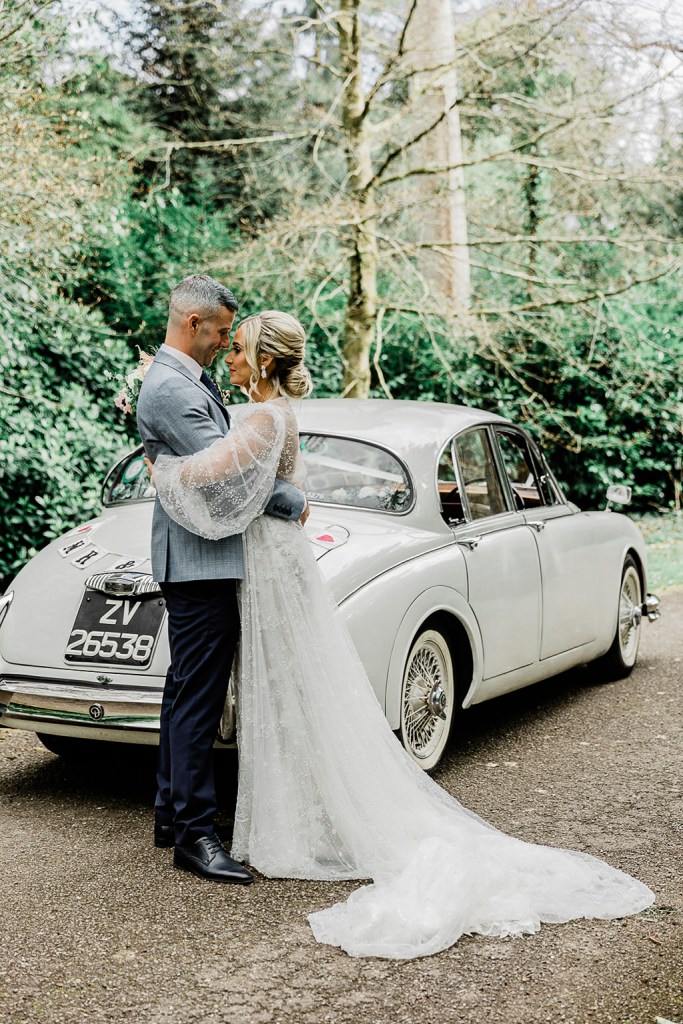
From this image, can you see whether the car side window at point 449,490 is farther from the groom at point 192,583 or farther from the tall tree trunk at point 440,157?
the tall tree trunk at point 440,157

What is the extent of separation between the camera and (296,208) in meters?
10.4

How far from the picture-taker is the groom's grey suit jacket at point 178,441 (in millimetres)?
4105

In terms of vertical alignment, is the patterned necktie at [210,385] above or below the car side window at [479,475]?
above

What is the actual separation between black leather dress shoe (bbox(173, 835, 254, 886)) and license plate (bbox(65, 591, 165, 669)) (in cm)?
75

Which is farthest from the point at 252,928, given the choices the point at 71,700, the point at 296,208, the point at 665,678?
the point at 296,208

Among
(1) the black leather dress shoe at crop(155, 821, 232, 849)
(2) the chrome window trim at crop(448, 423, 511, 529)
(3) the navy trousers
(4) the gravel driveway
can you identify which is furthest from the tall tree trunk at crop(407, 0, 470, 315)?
(1) the black leather dress shoe at crop(155, 821, 232, 849)

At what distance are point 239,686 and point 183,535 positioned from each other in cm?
62

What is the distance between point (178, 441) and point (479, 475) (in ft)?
7.90

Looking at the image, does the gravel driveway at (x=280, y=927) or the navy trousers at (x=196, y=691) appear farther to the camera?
the navy trousers at (x=196, y=691)

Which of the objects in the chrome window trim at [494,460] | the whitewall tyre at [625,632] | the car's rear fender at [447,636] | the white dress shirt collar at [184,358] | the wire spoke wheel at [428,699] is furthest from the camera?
the whitewall tyre at [625,632]

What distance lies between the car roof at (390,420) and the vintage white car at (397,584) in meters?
0.01

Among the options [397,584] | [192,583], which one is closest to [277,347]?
[192,583]

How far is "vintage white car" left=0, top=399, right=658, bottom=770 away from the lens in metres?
4.66

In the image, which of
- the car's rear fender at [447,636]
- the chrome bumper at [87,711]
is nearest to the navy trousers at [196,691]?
the chrome bumper at [87,711]
